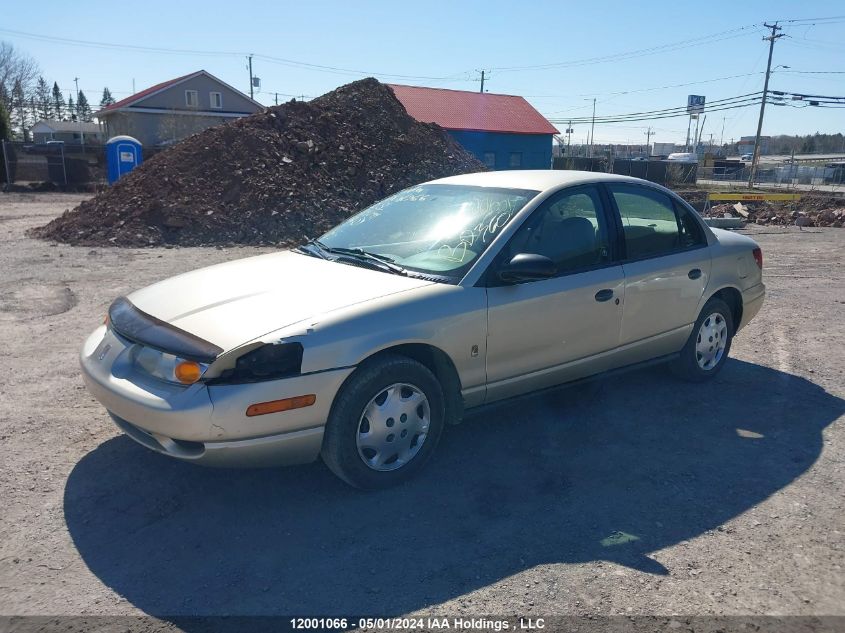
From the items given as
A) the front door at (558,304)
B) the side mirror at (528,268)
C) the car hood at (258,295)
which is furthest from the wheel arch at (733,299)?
the car hood at (258,295)

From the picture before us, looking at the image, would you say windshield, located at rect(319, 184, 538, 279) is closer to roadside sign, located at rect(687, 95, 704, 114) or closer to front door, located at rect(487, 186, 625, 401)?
front door, located at rect(487, 186, 625, 401)

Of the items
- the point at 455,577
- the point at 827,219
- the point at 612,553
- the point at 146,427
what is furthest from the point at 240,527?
the point at 827,219

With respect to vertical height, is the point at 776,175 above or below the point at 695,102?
below

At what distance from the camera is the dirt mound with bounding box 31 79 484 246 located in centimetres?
1420

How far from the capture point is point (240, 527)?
3418 mm

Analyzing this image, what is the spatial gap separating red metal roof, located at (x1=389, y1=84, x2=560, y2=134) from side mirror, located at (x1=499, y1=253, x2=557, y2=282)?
3714 cm

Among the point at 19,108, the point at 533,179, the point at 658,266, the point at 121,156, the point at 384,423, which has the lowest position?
the point at 384,423

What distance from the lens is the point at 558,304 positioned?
169 inches

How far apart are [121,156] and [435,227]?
22368mm

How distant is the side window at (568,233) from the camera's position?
431cm

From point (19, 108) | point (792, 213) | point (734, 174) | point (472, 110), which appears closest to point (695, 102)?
point (734, 174)

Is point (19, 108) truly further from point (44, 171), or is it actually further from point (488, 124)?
point (488, 124)

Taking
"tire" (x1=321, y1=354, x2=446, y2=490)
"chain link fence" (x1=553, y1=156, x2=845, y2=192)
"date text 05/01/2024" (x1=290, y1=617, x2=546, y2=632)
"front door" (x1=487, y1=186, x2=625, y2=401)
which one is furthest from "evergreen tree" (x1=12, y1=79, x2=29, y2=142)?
"date text 05/01/2024" (x1=290, y1=617, x2=546, y2=632)

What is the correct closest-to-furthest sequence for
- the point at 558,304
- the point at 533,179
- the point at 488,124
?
the point at 558,304 < the point at 533,179 < the point at 488,124
